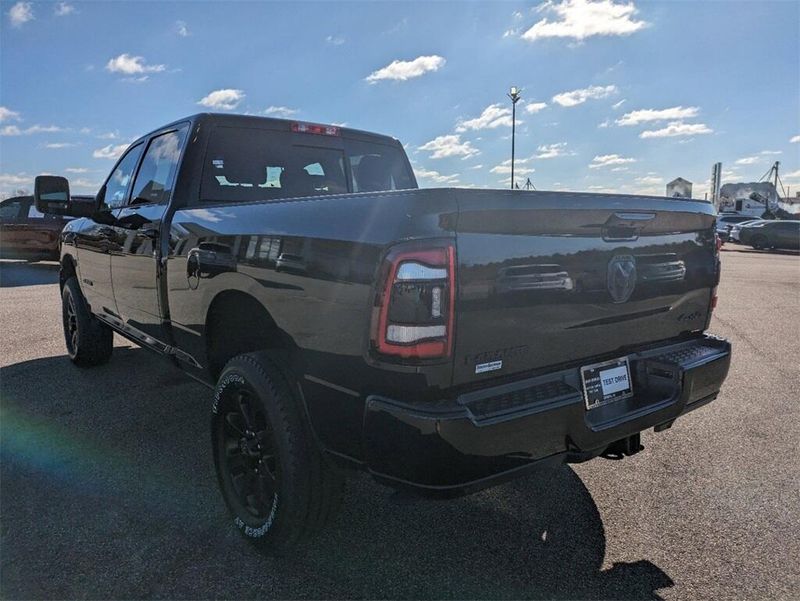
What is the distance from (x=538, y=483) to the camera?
10.4 feet

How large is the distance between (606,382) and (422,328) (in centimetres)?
96

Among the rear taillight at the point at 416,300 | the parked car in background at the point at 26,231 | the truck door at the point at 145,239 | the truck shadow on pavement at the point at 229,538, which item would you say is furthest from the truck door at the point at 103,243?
the parked car in background at the point at 26,231

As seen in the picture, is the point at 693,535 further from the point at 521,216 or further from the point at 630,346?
the point at 521,216

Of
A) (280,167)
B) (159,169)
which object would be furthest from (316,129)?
(159,169)

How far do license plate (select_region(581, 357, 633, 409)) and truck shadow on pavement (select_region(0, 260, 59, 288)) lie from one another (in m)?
12.5

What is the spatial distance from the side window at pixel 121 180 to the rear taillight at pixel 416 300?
3146mm

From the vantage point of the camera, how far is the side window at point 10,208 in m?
14.0

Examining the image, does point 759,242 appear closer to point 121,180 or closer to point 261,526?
point 121,180

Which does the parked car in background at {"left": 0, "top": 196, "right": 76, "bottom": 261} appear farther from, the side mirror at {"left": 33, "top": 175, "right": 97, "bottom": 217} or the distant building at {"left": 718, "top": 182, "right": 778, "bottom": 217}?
the distant building at {"left": 718, "top": 182, "right": 778, "bottom": 217}

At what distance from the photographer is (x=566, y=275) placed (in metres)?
2.20

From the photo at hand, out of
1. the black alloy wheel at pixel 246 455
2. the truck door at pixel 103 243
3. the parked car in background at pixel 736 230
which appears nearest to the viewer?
the black alloy wheel at pixel 246 455

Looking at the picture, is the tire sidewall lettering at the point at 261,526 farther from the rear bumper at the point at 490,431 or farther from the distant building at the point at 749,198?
the distant building at the point at 749,198

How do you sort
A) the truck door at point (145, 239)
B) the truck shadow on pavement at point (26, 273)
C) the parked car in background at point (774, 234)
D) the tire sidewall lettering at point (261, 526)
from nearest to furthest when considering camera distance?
the tire sidewall lettering at point (261, 526), the truck door at point (145, 239), the truck shadow on pavement at point (26, 273), the parked car in background at point (774, 234)

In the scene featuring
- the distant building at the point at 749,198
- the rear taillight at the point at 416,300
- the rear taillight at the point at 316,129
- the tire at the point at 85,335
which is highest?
the distant building at the point at 749,198
